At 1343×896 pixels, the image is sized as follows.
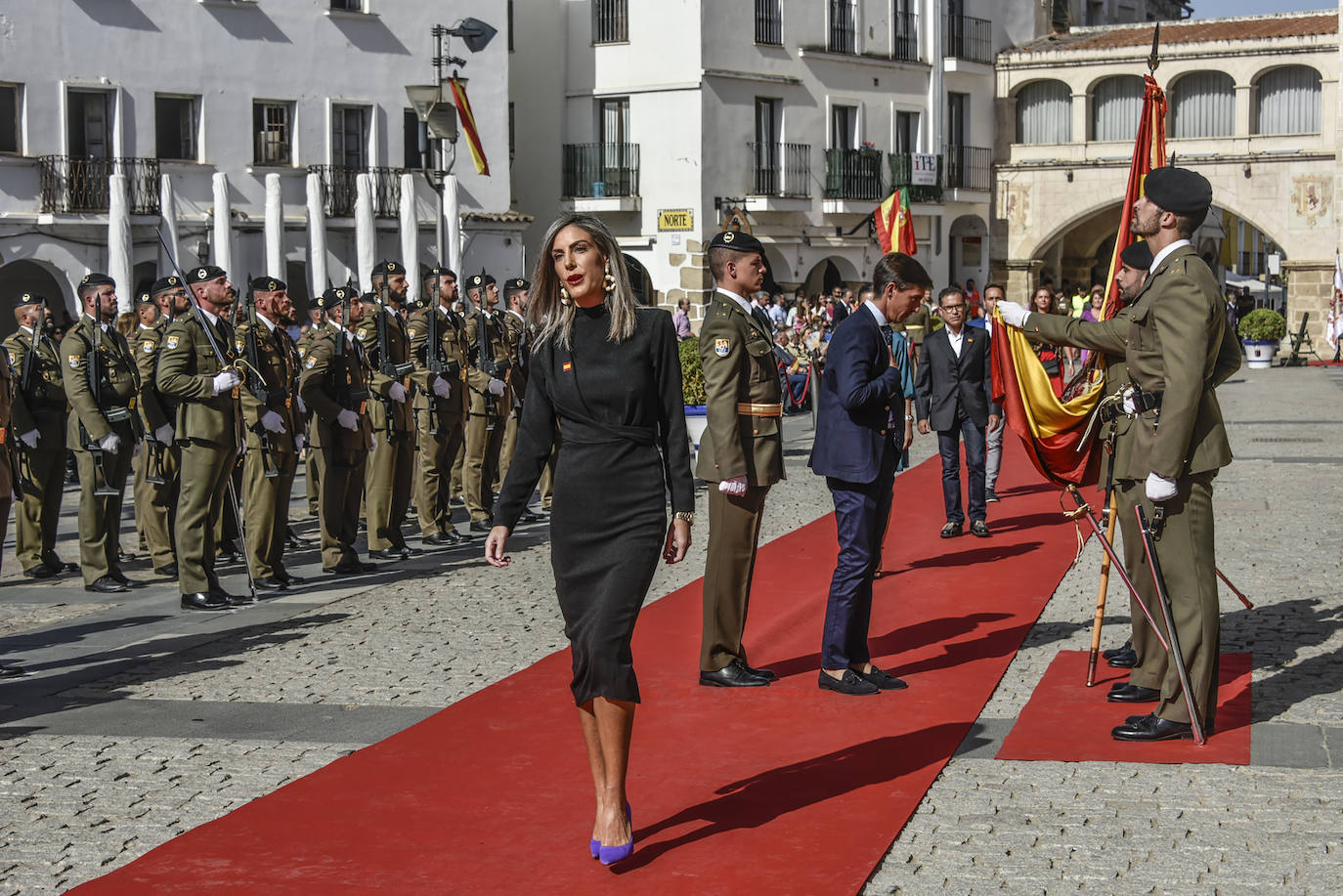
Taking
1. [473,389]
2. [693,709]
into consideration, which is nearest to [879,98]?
[473,389]

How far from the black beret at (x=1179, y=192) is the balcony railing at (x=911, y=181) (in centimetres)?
3455

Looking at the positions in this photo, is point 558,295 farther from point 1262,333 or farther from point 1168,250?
point 1262,333

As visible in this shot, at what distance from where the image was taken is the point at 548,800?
629 cm

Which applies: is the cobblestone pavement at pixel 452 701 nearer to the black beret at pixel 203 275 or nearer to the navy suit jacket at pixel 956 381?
the navy suit jacket at pixel 956 381

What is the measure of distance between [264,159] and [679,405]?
88.4ft

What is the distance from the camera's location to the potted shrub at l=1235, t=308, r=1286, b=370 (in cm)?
3859

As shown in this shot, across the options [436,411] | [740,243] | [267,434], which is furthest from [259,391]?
[740,243]

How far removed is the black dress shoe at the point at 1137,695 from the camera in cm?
754

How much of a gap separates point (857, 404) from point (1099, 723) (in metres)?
1.82

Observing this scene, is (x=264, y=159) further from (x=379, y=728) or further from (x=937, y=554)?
(x=379, y=728)

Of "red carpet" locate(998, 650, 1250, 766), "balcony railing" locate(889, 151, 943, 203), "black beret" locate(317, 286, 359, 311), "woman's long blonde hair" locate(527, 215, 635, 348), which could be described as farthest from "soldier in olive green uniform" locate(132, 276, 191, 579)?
"balcony railing" locate(889, 151, 943, 203)

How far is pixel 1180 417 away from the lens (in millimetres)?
6590

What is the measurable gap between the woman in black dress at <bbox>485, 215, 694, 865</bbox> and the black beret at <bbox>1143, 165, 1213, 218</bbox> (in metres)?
2.48

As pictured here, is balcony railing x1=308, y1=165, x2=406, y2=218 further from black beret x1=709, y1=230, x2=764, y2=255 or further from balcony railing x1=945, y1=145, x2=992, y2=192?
black beret x1=709, y1=230, x2=764, y2=255
